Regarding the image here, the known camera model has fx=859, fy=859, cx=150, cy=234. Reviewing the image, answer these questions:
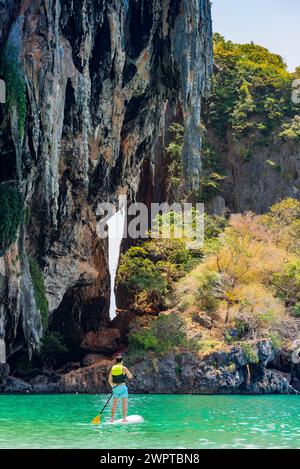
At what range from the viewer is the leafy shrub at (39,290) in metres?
30.8

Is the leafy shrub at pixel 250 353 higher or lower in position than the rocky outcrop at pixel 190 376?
higher

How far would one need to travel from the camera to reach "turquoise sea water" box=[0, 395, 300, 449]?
13484 millimetres

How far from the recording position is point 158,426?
16.4m

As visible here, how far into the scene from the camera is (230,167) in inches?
2019

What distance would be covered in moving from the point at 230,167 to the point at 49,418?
34.4 metres

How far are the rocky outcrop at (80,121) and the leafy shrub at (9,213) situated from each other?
1.28 feet

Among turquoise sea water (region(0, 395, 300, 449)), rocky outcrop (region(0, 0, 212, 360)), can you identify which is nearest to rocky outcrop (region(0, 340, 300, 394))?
rocky outcrop (region(0, 0, 212, 360))

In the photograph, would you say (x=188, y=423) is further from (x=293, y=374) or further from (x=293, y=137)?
(x=293, y=137)

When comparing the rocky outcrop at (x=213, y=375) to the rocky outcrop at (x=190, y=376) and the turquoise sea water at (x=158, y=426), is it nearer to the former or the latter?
the rocky outcrop at (x=190, y=376)

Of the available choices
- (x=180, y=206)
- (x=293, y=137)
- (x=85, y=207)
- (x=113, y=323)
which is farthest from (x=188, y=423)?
(x=293, y=137)

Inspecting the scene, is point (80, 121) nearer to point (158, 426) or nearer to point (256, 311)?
point (256, 311)

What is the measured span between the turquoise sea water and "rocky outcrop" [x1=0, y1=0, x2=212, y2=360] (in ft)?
21.1

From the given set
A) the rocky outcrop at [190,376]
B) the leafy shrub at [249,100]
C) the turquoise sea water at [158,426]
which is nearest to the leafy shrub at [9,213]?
the turquoise sea water at [158,426]

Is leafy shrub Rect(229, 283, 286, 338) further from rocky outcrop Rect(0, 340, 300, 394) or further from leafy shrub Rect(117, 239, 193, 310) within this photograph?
leafy shrub Rect(117, 239, 193, 310)
